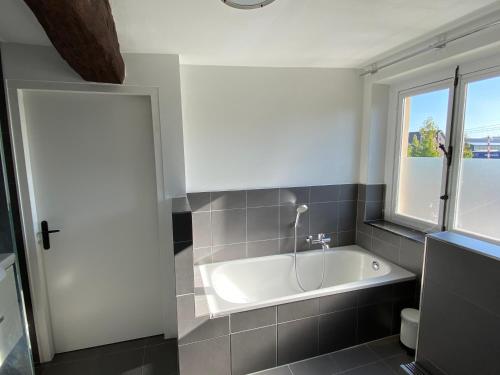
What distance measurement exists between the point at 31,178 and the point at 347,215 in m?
2.86

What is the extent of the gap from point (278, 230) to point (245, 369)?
1.19 metres

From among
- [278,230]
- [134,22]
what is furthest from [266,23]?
[278,230]

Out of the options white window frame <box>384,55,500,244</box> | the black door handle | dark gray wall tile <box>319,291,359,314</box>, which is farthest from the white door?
white window frame <box>384,55,500,244</box>

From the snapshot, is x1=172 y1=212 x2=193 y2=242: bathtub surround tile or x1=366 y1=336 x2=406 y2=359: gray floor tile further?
x1=366 y1=336 x2=406 y2=359: gray floor tile

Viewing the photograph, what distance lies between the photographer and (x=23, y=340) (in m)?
1.58

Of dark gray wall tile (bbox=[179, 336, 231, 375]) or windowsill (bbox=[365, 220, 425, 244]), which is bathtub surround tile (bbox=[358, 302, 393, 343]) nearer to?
windowsill (bbox=[365, 220, 425, 244])

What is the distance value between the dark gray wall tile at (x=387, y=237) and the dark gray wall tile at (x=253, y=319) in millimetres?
1336

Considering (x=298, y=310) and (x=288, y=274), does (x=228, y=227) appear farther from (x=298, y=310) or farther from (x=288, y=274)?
(x=298, y=310)

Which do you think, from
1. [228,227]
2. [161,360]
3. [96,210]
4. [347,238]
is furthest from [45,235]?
[347,238]

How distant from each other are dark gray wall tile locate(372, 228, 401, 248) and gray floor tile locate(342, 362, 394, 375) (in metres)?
0.98

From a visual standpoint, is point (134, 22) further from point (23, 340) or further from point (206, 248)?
point (23, 340)

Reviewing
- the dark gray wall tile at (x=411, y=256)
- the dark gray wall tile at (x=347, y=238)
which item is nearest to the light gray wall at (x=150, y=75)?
the dark gray wall tile at (x=347, y=238)

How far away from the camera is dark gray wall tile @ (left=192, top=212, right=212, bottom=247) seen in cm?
235

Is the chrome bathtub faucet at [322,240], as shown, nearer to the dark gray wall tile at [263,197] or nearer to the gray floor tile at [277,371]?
the dark gray wall tile at [263,197]
